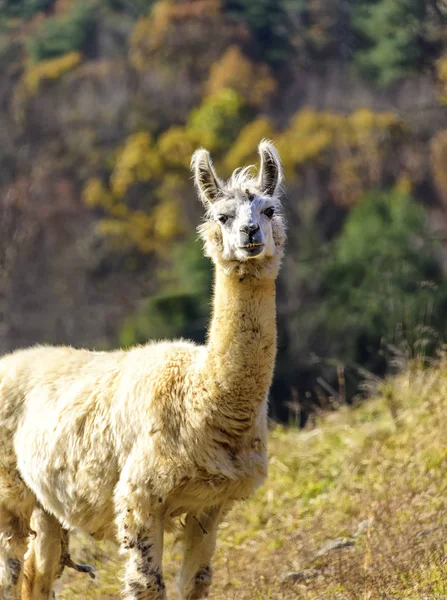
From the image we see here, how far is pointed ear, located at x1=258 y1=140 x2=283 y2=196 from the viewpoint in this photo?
6.61 m

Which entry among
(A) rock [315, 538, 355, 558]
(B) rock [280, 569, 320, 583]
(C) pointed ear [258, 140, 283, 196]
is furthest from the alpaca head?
(A) rock [315, 538, 355, 558]

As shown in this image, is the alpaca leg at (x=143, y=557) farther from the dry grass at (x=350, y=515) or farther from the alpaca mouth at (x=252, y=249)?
the alpaca mouth at (x=252, y=249)

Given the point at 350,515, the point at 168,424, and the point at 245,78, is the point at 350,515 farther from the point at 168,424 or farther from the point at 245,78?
the point at 245,78

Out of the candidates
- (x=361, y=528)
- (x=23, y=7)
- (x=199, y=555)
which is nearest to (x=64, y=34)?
(x=23, y=7)

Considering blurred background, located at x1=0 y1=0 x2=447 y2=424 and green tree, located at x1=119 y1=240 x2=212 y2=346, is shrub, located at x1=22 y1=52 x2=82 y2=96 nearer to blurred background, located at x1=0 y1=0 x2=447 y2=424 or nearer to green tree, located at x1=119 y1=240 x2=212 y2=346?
blurred background, located at x1=0 y1=0 x2=447 y2=424

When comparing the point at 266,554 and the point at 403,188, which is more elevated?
the point at 403,188

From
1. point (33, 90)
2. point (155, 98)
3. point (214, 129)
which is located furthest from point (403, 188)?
point (33, 90)

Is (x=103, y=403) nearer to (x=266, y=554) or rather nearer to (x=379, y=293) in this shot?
(x=266, y=554)

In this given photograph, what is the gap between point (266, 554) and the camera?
28.3 ft

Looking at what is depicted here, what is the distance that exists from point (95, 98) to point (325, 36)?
6.55 m

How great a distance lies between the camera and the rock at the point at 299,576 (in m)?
7.69

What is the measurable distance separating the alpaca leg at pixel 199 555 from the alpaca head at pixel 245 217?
1.49 meters

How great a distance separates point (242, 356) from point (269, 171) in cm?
125

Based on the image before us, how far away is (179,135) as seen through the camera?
27156 millimetres
